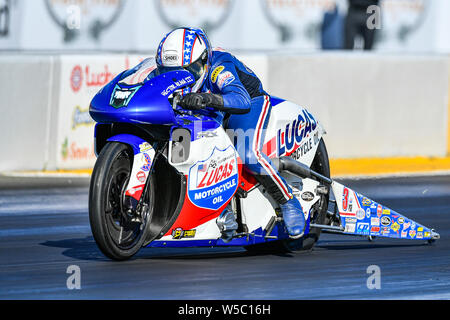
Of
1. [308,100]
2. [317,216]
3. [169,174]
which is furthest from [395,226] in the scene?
[308,100]

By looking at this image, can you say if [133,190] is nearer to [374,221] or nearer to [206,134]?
[206,134]

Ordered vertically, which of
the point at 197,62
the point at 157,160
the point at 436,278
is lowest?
the point at 436,278

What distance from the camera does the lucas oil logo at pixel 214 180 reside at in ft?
26.6

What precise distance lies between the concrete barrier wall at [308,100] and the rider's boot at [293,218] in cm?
598

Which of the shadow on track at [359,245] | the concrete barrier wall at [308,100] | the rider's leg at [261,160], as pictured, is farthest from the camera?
the concrete barrier wall at [308,100]

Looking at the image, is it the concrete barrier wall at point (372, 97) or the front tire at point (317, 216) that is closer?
the front tire at point (317, 216)

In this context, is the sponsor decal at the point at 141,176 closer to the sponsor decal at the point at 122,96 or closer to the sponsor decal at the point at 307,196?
the sponsor decal at the point at 122,96

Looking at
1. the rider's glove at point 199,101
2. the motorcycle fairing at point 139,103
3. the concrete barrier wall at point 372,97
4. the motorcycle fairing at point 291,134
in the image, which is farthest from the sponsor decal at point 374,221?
the concrete barrier wall at point 372,97

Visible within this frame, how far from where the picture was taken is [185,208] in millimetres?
8086

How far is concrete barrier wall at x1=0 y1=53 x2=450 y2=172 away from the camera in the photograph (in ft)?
46.3

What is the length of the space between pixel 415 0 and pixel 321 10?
1.67 meters

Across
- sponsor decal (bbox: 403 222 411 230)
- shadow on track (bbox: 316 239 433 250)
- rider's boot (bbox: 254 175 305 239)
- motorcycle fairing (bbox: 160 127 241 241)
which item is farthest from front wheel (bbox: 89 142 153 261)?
sponsor decal (bbox: 403 222 411 230)
